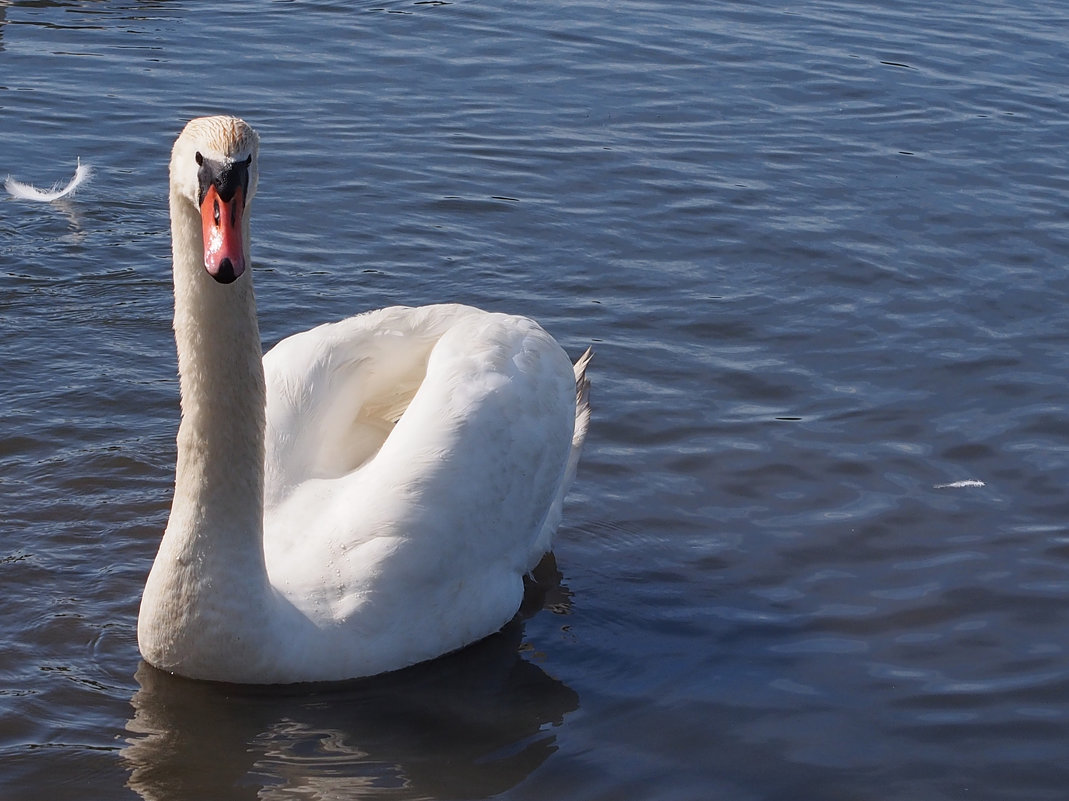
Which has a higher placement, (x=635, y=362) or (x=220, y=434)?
(x=220, y=434)

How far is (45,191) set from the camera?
10484 millimetres

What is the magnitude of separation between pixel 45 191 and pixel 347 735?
6.17 metres

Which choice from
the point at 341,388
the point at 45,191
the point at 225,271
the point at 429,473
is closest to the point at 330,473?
the point at 341,388

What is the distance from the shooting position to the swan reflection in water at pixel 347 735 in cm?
517

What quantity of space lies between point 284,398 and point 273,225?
421 centimetres

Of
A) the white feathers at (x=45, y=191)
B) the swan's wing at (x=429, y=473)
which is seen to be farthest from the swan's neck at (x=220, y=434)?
the white feathers at (x=45, y=191)

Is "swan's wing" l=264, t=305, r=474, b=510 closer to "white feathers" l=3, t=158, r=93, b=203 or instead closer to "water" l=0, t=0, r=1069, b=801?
"water" l=0, t=0, r=1069, b=801

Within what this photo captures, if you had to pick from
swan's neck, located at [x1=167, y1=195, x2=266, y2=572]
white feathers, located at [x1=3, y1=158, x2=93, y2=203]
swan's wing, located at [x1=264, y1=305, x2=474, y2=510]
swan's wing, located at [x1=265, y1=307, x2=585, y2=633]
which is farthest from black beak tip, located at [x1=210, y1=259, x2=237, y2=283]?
white feathers, located at [x1=3, y1=158, x2=93, y2=203]

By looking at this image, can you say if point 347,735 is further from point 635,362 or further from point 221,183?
point 635,362

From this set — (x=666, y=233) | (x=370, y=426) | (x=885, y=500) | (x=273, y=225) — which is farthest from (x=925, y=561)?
(x=273, y=225)

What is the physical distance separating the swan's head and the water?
1.73m

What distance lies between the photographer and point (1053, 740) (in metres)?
5.62

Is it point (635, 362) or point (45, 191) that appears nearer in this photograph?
point (635, 362)

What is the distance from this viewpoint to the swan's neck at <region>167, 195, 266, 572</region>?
17.1 feet
